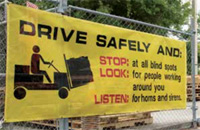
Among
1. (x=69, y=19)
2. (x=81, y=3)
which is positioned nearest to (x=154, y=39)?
(x=69, y=19)

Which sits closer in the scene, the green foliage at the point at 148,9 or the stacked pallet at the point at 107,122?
the stacked pallet at the point at 107,122

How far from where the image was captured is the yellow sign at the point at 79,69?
3.94 m

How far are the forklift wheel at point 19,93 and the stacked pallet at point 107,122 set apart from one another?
2416 millimetres

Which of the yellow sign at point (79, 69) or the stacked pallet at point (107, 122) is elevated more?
the yellow sign at point (79, 69)

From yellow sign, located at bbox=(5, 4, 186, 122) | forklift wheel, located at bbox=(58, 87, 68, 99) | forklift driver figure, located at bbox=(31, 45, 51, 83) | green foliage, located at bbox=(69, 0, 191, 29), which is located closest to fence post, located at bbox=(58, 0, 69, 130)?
yellow sign, located at bbox=(5, 4, 186, 122)

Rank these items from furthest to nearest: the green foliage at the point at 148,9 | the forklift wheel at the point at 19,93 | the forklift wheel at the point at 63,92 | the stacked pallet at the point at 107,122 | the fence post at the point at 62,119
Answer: the green foliage at the point at 148,9 < the stacked pallet at the point at 107,122 < the fence post at the point at 62,119 < the forklift wheel at the point at 63,92 < the forklift wheel at the point at 19,93

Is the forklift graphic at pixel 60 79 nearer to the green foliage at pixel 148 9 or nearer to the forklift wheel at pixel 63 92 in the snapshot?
the forklift wheel at pixel 63 92

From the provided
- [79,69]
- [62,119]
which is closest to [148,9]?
[79,69]

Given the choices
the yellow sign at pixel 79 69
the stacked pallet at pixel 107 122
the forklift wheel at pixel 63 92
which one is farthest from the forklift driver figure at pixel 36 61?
the stacked pallet at pixel 107 122

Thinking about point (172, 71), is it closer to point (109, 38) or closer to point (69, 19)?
point (109, 38)

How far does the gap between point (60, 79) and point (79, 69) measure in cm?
41

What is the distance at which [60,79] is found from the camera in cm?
435

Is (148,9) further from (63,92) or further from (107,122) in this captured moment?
(63,92)

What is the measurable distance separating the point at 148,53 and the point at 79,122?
6.97ft
